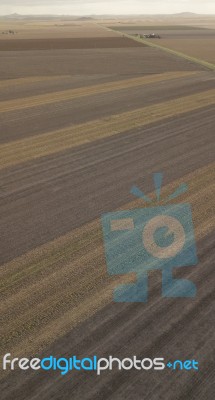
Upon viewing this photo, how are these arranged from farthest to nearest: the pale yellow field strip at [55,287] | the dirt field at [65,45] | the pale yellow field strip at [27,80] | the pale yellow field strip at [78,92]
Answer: the dirt field at [65,45]
the pale yellow field strip at [27,80]
the pale yellow field strip at [78,92]
the pale yellow field strip at [55,287]

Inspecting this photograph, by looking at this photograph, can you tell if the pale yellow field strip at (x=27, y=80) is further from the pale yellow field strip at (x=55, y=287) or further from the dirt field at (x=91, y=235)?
the pale yellow field strip at (x=55, y=287)

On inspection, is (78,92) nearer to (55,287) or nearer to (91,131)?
(91,131)

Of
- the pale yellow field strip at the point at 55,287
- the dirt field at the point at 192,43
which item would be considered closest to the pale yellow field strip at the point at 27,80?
the dirt field at the point at 192,43

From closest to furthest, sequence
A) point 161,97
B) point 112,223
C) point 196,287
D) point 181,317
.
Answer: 1. point 181,317
2. point 196,287
3. point 112,223
4. point 161,97

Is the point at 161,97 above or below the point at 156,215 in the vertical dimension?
above

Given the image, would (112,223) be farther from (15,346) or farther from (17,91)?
(17,91)

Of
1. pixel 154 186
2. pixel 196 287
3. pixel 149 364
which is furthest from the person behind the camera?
pixel 154 186

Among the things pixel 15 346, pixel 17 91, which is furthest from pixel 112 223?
pixel 17 91
